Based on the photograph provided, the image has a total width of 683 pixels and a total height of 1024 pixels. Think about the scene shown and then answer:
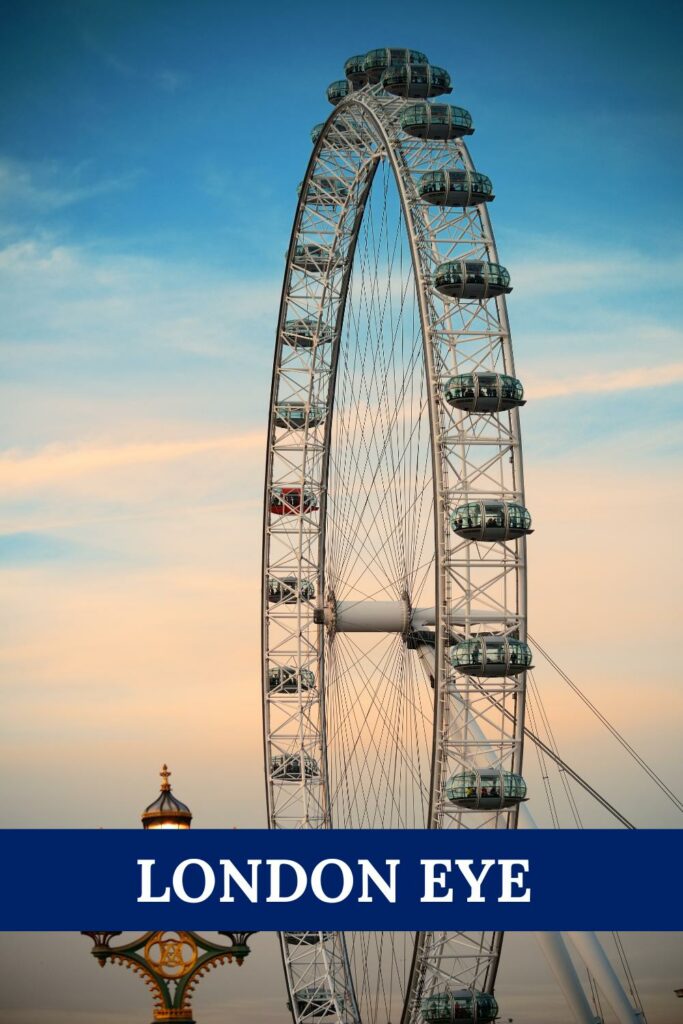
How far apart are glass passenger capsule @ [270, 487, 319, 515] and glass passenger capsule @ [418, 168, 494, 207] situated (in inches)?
756

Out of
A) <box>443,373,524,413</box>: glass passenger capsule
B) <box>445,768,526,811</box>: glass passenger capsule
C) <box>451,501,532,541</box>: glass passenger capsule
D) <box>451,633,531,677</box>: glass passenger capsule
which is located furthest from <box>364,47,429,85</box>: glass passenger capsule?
<box>445,768,526,811</box>: glass passenger capsule

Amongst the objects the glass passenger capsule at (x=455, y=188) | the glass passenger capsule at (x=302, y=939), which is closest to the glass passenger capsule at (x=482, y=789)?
the glass passenger capsule at (x=455, y=188)

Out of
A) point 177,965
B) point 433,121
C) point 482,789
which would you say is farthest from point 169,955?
point 433,121

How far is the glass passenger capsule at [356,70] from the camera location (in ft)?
266

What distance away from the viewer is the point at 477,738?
221 ft

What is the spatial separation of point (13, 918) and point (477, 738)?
23482 mm

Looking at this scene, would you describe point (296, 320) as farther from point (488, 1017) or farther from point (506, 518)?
point (488, 1017)

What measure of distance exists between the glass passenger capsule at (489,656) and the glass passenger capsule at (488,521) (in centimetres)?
328

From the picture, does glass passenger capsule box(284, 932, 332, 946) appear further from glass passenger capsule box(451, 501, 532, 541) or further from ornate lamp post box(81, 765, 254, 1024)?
ornate lamp post box(81, 765, 254, 1024)

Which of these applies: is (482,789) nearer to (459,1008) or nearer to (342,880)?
(459,1008)

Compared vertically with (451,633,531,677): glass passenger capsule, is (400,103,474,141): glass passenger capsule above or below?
above

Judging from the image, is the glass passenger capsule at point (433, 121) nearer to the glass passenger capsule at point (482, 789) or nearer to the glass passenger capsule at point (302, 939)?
the glass passenger capsule at point (482, 789)

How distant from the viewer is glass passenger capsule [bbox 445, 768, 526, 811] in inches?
2562

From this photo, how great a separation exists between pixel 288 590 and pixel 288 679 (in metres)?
3.69
